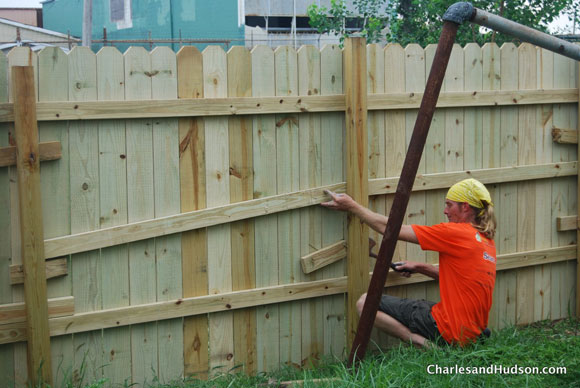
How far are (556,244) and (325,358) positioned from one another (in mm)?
2419

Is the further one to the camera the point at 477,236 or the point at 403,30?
the point at 403,30

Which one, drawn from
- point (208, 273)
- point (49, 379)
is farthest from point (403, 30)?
point (49, 379)

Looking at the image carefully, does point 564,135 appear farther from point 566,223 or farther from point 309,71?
point 309,71

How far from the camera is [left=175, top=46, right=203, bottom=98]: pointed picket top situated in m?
4.39

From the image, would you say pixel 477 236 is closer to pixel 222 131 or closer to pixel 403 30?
pixel 222 131

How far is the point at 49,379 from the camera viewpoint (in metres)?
4.09

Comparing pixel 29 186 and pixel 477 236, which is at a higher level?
pixel 29 186

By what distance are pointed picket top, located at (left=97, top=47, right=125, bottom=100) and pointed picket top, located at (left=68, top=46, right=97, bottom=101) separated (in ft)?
0.10

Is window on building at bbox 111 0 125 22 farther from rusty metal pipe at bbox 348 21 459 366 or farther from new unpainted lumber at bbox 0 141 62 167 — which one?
rusty metal pipe at bbox 348 21 459 366

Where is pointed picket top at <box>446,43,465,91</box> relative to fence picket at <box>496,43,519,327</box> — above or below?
above

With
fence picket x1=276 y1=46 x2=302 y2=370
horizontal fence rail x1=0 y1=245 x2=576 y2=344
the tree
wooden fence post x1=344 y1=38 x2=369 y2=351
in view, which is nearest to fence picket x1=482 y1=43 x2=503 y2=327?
horizontal fence rail x1=0 y1=245 x2=576 y2=344

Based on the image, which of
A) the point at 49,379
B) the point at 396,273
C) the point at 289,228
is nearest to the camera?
the point at 49,379

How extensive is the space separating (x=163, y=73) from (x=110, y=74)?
0.34 m

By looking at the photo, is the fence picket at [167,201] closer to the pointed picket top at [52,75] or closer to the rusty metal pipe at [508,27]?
the pointed picket top at [52,75]
